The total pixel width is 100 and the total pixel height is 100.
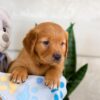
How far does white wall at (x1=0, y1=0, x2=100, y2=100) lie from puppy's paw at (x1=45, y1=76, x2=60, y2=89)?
0.48 m

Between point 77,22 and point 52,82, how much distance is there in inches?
20.5

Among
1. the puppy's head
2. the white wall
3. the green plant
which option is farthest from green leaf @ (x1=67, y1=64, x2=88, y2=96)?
the puppy's head

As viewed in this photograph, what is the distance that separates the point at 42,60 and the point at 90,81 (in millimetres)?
490

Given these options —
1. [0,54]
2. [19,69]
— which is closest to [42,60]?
[19,69]

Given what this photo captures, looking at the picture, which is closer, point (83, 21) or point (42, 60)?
point (42, 60)

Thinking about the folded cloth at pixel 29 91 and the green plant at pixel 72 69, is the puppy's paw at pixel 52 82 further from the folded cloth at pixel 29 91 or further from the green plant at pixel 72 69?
the green plant at pixel 72 69

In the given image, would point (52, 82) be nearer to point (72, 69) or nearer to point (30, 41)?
point (30, 41)

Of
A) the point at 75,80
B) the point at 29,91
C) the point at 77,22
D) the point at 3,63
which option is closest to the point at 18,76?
the point at 29,91

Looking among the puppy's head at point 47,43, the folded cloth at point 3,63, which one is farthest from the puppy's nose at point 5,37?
the puppy's head at point 47,43

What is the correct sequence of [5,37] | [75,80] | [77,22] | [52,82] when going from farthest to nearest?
1. [77,22]
2. [75,80]
3. [5,37]
4. [52,82]

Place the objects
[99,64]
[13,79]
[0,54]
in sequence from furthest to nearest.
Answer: [99,64]
[0,54]
[13,79]

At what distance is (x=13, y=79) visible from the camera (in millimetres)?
897

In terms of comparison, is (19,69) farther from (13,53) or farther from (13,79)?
(13,53)

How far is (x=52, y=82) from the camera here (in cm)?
88
